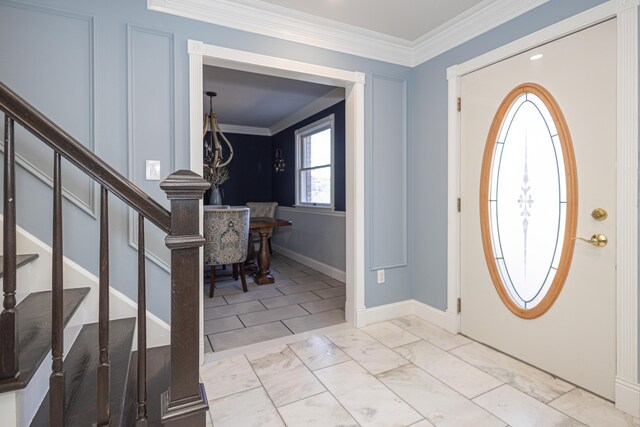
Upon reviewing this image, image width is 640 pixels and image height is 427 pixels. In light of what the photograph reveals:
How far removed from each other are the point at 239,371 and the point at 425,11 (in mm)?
2835

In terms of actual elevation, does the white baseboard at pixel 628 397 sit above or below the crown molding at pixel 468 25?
below

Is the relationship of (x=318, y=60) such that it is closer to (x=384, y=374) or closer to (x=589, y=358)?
(x=384, y=374)

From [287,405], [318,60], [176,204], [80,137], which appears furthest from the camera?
[318,60]

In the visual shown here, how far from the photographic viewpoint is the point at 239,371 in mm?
2137

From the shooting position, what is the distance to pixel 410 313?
312 cm

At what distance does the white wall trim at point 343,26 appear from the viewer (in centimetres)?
221

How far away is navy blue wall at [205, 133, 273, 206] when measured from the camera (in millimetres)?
6391

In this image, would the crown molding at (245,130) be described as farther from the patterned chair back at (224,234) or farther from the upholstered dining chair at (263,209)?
the patterned chair back at (224,234)

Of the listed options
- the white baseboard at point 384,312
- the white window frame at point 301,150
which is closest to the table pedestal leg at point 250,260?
the white window frame at point 301,150

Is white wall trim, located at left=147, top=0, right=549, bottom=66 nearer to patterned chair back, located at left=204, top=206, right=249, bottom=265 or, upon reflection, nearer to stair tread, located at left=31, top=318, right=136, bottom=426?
patterned chair back, located at left=204, top=206, right=249, bottom=265

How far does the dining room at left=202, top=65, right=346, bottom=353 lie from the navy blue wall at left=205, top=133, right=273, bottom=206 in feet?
0.06

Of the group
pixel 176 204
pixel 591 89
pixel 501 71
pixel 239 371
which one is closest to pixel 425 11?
pixel 501 71

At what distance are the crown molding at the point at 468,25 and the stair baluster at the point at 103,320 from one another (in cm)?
263

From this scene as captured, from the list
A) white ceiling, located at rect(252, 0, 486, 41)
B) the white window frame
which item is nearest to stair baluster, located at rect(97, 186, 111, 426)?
white ceiling, located at rect(252, 0, 486, 41)
